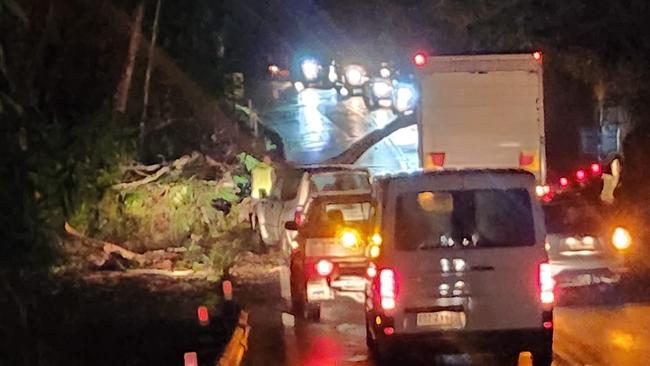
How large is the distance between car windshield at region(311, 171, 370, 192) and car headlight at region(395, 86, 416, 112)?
18477 millimetres

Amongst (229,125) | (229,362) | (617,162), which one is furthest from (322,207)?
(229,125)

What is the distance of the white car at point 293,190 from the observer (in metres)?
22.1

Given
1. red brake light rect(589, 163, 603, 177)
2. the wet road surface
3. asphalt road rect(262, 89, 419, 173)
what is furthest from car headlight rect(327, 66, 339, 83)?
the wet road surface

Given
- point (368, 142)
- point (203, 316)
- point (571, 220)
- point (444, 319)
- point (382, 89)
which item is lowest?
point (203, 316)

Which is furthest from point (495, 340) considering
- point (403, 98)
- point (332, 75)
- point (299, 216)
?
point (332, 75)

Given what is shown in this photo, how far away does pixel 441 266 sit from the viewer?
1195 cm

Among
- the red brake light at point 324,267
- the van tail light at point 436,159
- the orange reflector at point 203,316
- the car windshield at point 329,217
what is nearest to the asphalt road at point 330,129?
the van tail light at point 436,159

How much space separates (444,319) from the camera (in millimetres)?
11977

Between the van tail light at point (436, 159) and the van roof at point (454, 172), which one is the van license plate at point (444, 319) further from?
the van tail light at point (436, 159)

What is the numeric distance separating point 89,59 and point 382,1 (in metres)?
15.8

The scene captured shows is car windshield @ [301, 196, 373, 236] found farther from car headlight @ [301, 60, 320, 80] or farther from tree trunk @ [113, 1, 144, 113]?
car headlight @ [301, 60, 320, 80]

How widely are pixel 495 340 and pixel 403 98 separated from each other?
104 feet

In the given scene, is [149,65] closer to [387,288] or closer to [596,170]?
[596,170]

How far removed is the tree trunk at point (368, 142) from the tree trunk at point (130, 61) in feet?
23.4
